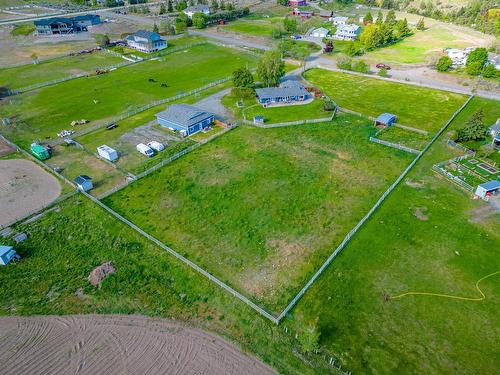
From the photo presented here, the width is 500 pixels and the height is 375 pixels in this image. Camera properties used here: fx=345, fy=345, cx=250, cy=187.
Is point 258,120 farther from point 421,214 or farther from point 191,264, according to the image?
point 191,264

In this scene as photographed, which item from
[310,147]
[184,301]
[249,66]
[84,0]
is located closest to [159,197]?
[184,301]

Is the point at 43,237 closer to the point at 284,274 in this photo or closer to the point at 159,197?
the point at 159,197

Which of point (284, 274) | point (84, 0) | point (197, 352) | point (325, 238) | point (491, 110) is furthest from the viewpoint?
point (84, 0)

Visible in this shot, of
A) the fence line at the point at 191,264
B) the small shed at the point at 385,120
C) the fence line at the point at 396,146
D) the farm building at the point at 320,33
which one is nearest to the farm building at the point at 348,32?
the farm building at the point at 320,33

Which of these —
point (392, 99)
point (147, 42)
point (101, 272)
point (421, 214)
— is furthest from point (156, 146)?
point (147, 42)

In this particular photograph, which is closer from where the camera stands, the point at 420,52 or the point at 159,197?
the point at 159,197

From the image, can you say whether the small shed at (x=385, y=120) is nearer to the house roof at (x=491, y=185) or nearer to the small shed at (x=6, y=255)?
the house roof at (x=491, y=185)
